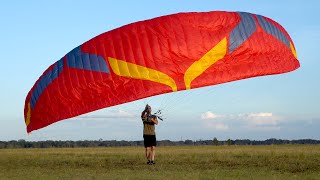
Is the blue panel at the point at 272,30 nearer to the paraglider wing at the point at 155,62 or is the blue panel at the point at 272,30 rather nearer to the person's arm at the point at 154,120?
the paraglider wing at the point at 155,62

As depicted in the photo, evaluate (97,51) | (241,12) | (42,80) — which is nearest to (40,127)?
(42,80)

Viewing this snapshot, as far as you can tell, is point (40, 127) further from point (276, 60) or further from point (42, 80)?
point (276, 60)

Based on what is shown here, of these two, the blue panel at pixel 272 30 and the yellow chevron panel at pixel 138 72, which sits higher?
the blue panel at pixel 272 30

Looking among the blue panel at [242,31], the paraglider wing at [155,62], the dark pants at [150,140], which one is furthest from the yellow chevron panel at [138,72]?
the dark pants at [150,140]

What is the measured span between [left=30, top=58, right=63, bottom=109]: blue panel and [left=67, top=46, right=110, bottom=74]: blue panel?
1.53 ft

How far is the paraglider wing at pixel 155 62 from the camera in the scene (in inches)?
676

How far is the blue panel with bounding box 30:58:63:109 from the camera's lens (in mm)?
18375

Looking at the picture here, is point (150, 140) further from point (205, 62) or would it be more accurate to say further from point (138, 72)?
point (205, 62)

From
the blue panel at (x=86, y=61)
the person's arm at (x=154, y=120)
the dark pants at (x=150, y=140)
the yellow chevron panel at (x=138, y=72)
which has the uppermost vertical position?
the blue panel at (x=86, y=61)

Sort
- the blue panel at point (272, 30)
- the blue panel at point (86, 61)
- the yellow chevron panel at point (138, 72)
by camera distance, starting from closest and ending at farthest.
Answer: the yellow chevron panel at point (138, 72)
the blue panel at point (86, 61)
the blue panel at point (272, 30)

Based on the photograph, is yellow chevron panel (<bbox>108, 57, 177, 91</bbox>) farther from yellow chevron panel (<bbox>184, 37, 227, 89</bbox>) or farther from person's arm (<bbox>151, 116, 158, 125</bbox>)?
person's arm (<bbox>151, 116, 158, 125</bbox>)

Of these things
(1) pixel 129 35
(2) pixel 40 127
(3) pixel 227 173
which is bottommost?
(3) pixel 227 173

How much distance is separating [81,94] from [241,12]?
596cm

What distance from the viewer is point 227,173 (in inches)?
683
